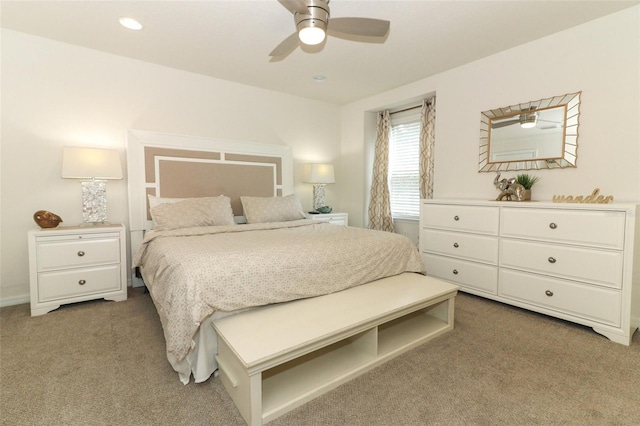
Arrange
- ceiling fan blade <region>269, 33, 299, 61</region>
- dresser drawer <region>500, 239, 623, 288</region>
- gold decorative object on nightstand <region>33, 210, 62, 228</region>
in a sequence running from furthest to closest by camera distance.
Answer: gold decorative object on nightstand <region>33, 210, 62, 228</region> < ceiling fan blade <region>269, 33, 299, 61</region> < dresser drawer <region>500, 239, 623, 288</region>

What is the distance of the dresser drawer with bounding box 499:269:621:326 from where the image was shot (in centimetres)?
219

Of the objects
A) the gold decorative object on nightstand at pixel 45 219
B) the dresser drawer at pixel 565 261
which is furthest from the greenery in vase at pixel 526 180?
the gold decorative object on nightstand at pixel 45 219

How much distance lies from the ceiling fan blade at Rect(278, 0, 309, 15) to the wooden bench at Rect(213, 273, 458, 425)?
183cm

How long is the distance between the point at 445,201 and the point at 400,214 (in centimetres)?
141

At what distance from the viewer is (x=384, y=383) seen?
5.56 feet

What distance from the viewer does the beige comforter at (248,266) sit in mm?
1657

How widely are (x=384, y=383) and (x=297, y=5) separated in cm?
228

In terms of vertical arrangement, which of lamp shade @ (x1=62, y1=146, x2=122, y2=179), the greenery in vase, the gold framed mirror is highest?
the gold framed mirror

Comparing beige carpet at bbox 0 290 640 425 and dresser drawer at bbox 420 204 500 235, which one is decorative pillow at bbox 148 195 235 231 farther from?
dresser drawer at bbox 420 204 500 235

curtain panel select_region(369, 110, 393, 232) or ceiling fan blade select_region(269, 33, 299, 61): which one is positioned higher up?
ceiling fan blade select_region(269, 33, 299, 61)

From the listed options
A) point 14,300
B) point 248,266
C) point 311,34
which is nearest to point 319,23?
point 311,34

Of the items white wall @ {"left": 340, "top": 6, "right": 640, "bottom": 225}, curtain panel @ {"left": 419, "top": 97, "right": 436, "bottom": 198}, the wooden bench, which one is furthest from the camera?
curtain panel @ {"left": 419, "top": 97, "right": 436, "bottom": 198}

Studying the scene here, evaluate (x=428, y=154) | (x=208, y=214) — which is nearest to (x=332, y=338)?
(x=208, y=214)

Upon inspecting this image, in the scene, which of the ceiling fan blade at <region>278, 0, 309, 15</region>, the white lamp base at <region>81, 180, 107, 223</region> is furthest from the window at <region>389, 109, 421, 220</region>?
the white lamp base at <region>81, 180, 107, 223</region>
